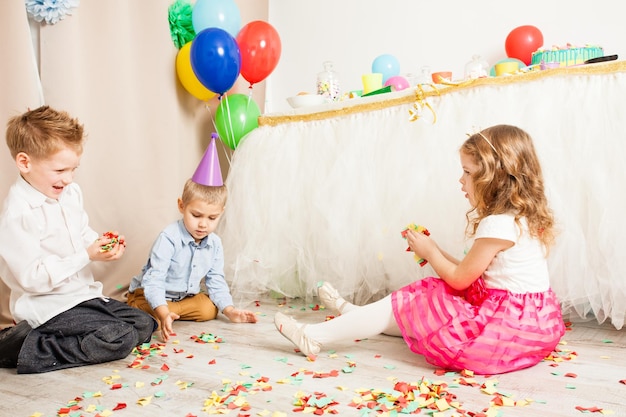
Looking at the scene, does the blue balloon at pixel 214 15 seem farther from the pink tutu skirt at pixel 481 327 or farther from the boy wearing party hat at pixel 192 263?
the pink tutu skirt at pixel 481 327

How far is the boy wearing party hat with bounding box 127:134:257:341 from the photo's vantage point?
2004 mm

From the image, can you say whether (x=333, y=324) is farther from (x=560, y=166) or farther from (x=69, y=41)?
(x=69, y=41)

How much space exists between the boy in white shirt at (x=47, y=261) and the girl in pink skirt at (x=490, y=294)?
590 mm

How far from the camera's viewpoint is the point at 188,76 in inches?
99.3

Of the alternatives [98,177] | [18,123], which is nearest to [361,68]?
[98,177]

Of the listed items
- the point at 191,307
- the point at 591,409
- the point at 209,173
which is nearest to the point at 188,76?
the point at 209,173

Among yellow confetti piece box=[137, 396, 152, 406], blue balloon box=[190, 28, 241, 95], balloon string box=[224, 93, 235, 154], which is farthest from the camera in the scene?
balloon string box=[224, 93, 235, 154]

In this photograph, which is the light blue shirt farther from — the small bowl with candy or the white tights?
the small bowl with candy

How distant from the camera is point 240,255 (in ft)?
7.76

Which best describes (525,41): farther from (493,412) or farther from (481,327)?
(493,412)

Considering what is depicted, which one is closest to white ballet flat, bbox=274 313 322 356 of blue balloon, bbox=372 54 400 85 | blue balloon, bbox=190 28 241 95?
blue balloon, bbox=190 28 241 95

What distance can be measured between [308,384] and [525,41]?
1.74 meters

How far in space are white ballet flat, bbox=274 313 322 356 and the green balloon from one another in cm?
106

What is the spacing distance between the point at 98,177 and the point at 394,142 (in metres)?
1.17
